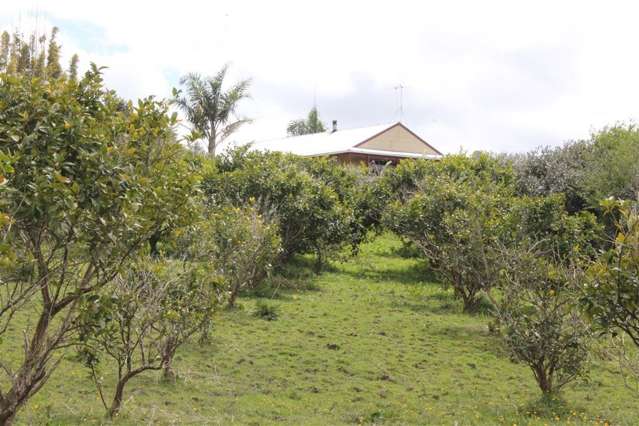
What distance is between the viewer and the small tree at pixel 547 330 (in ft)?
24.5

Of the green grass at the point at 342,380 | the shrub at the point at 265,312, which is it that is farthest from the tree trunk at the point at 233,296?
the shrub at the point at 265,312

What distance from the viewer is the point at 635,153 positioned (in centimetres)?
2142

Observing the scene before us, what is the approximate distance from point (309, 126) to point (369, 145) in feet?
48.9

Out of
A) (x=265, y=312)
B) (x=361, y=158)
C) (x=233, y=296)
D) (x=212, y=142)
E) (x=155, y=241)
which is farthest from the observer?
(x=361, y=158)

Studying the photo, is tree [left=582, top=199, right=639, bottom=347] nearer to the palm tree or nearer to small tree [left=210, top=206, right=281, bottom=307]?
small tree [left=210, top=206, right=281, bottom=307]

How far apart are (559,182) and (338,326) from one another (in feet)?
45.4

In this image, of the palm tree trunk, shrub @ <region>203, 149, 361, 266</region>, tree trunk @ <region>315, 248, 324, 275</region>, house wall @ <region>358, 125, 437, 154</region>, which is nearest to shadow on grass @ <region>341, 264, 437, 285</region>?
tree trunk @ <region>315, 248, 324, 275</region>

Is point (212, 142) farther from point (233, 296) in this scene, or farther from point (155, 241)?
point (155, 241)

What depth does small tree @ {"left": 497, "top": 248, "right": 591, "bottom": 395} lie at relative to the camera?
7457 millimetres

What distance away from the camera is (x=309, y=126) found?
5106 centimetres

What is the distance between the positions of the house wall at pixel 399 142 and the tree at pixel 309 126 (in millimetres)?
11835

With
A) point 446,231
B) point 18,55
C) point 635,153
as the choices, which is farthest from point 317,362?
point 635,153

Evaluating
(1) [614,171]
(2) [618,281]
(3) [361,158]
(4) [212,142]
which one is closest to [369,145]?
(3) [361,158]

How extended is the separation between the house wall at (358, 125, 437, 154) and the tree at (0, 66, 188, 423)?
32551 millimetres
